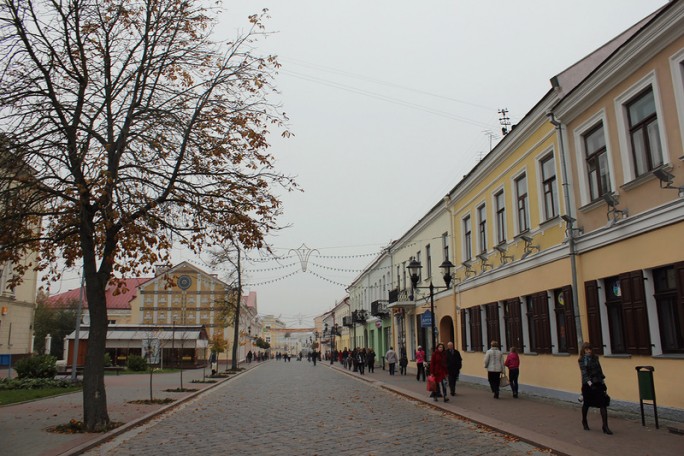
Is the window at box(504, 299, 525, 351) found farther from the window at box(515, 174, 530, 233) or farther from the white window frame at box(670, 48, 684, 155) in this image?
the white window frame at box(670, 48, 684, 155)

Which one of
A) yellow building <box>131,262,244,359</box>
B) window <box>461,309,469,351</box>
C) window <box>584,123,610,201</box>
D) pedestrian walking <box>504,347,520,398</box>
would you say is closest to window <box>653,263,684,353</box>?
window <box>584,123,610,201</box>

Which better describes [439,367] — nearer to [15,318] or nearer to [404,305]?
[404,305]

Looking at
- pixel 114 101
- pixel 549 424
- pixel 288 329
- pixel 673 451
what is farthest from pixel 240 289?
pixel 288 329

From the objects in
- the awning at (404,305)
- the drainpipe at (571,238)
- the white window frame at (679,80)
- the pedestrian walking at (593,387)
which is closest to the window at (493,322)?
the drainpipe at (571,238)

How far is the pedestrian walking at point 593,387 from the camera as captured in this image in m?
10.0

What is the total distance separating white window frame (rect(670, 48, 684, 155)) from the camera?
10469 millimetres

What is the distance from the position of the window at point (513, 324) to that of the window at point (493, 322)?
60 cm

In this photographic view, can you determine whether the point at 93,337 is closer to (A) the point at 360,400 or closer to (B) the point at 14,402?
(B) the point at 14,402

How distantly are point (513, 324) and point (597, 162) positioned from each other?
707 centimetres

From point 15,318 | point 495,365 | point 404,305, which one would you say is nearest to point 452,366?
point 495,365

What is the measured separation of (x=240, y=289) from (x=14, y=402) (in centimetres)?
2239

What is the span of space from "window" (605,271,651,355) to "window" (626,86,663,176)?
232cm

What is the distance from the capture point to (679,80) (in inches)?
418

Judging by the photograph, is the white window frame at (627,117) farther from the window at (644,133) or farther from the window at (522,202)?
the window at (522,202)
